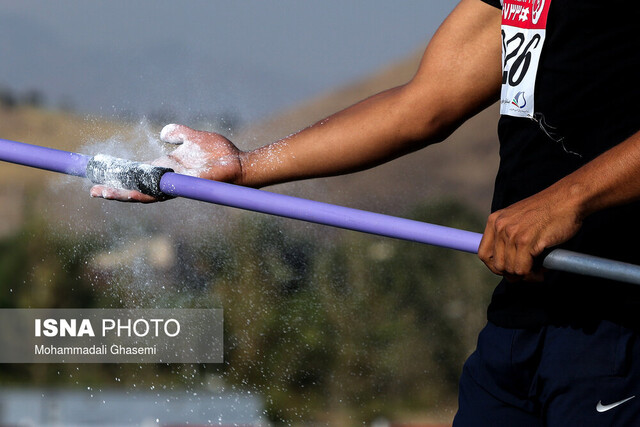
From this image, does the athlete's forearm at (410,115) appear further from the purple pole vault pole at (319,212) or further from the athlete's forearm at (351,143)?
the purple pole vault pole at (319,212)

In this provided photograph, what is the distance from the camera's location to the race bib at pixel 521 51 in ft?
4.65

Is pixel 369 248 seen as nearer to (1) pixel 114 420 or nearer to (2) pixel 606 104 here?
(1) pixel 114 420

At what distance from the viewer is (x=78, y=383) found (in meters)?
8.68

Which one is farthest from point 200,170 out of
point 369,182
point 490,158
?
point 490,158

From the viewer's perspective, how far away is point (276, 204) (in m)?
1.62

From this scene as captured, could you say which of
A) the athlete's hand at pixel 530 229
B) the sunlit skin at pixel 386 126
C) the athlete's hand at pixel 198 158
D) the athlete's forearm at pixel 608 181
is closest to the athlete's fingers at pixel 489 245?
the athlete's hand at pixel 530 229

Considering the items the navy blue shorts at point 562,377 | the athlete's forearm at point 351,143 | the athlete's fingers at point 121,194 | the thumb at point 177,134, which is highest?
the thumb at point 177,134

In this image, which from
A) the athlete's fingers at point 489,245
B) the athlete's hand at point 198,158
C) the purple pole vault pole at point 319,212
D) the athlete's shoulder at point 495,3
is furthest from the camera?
the athlete's hand at point 198,158

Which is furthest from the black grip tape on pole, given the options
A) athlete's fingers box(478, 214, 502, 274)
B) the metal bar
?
the metal bar

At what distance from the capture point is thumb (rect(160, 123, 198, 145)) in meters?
1.83

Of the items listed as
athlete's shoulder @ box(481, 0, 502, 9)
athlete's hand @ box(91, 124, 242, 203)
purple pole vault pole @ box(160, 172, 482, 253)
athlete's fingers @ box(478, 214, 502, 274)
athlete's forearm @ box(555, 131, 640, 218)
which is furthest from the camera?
athlete's hand @ box(91, 124, 242, 203)

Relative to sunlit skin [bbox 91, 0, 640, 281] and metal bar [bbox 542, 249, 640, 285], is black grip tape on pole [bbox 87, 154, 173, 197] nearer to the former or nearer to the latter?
sunlit skin [bbox 91, 0, 640, 281]

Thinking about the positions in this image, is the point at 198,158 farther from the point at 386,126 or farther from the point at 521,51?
the point at 521,51

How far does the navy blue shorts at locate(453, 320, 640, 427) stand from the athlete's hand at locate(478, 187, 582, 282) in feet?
0.38
